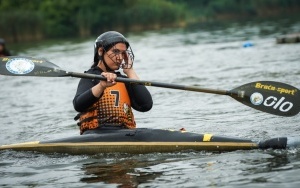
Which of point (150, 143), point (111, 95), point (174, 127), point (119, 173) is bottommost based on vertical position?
point (119, 173)

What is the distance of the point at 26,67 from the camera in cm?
780

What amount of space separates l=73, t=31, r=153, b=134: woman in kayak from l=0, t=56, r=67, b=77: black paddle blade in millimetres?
734

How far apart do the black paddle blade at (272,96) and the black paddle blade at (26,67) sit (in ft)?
6.88

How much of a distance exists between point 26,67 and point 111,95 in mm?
1297

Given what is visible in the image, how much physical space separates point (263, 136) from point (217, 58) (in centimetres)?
1242

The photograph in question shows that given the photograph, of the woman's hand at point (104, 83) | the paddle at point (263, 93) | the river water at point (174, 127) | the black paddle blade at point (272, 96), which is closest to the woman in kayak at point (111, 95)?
the woman's hand at point (104, 83)

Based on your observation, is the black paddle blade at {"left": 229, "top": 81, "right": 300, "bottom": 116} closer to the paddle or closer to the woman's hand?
the paddle

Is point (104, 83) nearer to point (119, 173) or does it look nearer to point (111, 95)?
point (111, 95)

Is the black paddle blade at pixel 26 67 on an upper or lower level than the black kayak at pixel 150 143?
upper

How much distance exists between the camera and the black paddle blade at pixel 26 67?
7.73 meters

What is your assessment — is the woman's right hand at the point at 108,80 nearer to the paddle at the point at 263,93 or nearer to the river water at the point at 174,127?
the paddle at the point at 263,93

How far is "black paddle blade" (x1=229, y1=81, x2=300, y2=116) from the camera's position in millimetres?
6961

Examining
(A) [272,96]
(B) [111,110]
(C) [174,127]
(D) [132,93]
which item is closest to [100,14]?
(C) [174,127]

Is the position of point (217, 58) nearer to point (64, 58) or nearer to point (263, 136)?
point (64, 58)
